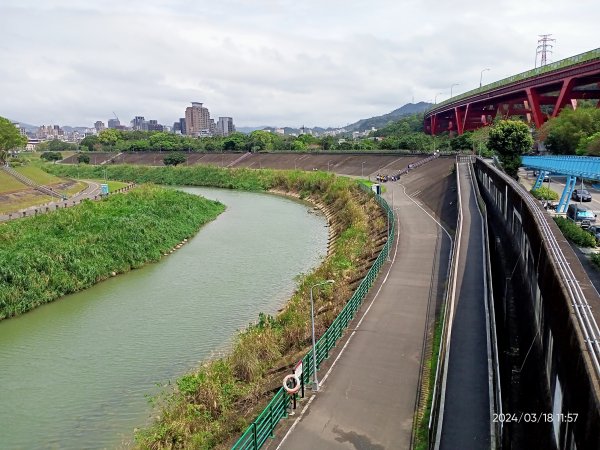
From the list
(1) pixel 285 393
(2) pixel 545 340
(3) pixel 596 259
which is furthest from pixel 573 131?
(1) pixel 285 393

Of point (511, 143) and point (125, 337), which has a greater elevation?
point (511, 143)

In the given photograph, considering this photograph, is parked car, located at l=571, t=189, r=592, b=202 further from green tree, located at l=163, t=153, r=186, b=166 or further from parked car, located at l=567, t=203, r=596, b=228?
green tree, located at l=163, t=153, r=186, b=166

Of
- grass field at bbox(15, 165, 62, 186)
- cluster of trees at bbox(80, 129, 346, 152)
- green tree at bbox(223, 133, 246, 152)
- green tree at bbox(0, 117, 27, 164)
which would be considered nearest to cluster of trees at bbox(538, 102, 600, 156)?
cluster of trees at bbox(80, 129, 346, 152)

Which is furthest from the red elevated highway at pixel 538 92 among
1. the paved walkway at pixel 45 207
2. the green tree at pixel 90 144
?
the green tree at pixel 90 144

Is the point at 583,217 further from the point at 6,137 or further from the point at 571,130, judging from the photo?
the point at 6,137

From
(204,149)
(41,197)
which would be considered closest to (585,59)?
(41,197)

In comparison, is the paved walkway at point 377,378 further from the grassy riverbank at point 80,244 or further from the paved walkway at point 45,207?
the paved walkway at point 45,207

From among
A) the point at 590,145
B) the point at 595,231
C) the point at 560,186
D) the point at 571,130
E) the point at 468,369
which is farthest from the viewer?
the point at 571,130
